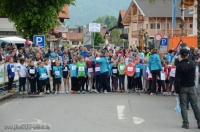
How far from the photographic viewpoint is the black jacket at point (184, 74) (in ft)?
37.3

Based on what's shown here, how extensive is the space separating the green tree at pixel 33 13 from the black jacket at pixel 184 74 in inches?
933

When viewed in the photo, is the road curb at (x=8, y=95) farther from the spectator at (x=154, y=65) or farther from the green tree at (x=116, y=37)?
the green tree at (x=116, y=37)

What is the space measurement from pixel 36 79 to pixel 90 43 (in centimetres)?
1368

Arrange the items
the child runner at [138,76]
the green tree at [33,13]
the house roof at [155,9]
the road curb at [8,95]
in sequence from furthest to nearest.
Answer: the house roof at [155,9] → the green tree at [33,13] → the child runner at [138,76] → the road curb at [8,95]

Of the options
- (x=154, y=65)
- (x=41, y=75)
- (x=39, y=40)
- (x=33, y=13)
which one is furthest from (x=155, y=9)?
(x=41, y=75)

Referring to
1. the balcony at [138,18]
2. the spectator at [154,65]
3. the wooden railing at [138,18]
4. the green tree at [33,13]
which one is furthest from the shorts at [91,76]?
the balcony at [138,18]

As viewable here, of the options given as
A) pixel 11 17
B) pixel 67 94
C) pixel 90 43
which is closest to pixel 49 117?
pixel 67 94

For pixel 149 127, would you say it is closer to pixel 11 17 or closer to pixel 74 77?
pixel 74 77

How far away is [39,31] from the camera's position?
114ft

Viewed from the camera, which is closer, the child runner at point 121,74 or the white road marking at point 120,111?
the white road marking at point 120,111

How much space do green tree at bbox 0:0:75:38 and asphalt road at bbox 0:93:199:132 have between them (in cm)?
1633

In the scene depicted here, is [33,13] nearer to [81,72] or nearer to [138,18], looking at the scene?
[81,72]

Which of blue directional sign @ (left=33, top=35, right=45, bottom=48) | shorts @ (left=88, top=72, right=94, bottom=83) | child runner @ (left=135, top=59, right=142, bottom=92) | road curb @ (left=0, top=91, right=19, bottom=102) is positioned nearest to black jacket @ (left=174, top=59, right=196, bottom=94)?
road curb @ (left=0, top=91, right=19, bottom=102)

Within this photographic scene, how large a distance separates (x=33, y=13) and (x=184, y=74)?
2429 centimetres
